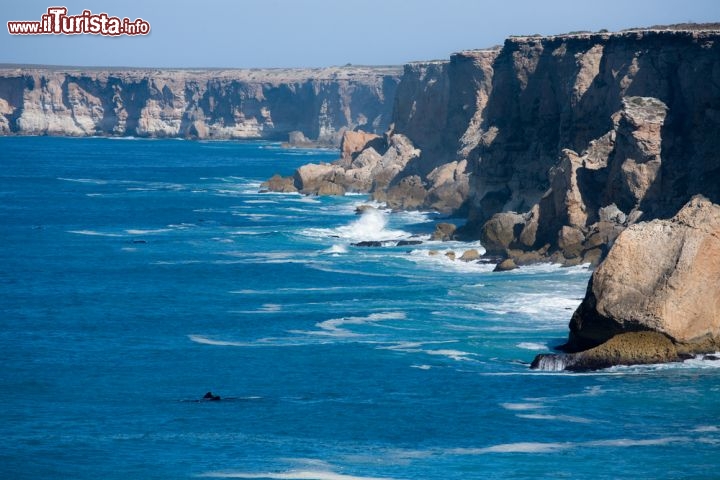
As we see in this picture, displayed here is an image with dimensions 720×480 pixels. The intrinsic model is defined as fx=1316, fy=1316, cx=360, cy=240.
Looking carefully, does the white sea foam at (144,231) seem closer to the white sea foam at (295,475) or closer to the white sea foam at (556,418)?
the white sea foam at (556,418)

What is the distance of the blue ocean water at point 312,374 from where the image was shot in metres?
28.0

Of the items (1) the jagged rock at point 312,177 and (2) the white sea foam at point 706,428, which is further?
(1) the jagged rock at point 312,177

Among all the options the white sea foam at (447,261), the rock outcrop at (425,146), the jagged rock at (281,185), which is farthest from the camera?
the jagged rock at (281,185)

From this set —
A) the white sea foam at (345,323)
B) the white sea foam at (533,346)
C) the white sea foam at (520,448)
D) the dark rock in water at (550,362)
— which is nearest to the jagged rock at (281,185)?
the white sea foam at (345,323)

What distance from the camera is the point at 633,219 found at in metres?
50.0

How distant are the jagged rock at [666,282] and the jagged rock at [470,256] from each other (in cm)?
2188

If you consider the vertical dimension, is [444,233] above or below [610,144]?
below

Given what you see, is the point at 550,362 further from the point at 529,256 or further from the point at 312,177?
the point at 312,177

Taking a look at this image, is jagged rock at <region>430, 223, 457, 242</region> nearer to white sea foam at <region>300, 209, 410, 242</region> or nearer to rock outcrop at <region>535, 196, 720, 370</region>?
white sea foam at <region>300, 209, 410, 242</region>

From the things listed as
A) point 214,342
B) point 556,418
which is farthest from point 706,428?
point 214,342

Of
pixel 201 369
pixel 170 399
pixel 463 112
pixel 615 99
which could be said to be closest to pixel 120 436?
pixel 170 399

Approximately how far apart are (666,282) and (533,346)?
563cm

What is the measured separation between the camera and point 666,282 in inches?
1331

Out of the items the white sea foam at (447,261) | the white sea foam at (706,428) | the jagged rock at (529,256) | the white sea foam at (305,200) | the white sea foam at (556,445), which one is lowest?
the white sea foam at (556,445)
